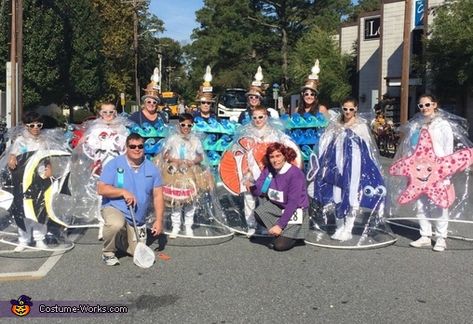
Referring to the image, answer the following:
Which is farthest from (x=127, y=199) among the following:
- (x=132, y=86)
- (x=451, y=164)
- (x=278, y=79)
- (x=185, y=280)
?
(x=278, y=79)

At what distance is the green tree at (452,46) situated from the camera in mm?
19125

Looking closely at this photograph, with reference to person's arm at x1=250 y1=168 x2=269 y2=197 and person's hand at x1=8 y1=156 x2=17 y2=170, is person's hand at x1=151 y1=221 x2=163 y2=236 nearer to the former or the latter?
person's arm at x1=250 y1=168 x2=269 y2=197

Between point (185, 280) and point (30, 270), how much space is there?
1537 mm

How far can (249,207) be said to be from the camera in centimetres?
656

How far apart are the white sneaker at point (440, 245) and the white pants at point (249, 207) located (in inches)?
80.9

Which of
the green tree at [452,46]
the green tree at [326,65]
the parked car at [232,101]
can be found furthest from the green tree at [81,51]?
the green tree at [452,46]

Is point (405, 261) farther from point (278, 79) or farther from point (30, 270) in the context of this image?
point (278, 79)

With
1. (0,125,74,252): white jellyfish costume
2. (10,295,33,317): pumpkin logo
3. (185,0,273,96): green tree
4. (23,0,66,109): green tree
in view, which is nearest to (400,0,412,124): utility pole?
(0,125,74,252): white jellyfish costume

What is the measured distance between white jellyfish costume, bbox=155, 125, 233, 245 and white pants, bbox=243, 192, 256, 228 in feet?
0.93

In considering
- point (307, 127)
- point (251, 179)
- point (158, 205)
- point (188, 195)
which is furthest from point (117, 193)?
point (307, 127)

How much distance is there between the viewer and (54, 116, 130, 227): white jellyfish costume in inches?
257

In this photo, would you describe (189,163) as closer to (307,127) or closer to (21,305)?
(307,127)

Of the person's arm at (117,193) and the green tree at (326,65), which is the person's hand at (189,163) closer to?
the person's arm at (117,193)

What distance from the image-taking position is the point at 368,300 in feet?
14.7
